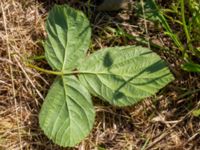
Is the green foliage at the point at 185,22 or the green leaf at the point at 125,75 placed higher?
the green foliage at the point at 185,22

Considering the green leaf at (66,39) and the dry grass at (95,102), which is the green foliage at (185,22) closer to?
the dry grass at (95,102)

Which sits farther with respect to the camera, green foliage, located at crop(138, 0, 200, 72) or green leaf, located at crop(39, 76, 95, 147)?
green foliage, located at crop(138, 0, 200, 72)

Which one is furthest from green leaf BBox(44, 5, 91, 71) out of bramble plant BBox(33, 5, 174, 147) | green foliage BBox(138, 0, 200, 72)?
green foliage BBox(138, 0, 200, 72)

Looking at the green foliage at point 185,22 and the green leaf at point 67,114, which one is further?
the green foliage at point 185,22

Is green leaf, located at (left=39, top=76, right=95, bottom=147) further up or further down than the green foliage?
further down

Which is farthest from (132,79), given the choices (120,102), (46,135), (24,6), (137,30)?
(24,6)

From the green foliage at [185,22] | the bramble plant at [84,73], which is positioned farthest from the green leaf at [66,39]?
the green foliage at [185,22]

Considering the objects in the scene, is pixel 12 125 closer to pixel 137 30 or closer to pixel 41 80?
pixel 41 80

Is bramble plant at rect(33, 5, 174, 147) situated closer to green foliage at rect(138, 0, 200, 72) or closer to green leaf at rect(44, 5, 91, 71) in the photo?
green leaf at rect(44, 5, 91, 71)
